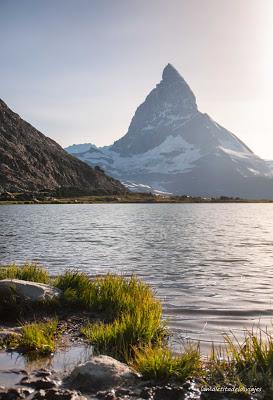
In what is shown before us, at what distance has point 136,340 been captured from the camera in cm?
1212

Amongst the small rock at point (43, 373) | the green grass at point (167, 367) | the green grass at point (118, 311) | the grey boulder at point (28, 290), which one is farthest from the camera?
the grey boulder at point (28, 290)

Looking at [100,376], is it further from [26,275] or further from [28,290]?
[26,275]

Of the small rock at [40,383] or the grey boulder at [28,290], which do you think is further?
the grey boulder at [28,290]

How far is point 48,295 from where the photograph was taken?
16.6 meters

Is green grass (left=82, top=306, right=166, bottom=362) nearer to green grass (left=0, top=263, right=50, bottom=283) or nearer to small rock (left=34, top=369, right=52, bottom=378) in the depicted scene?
small rock (left=34, top=369, right=52, bottom=378)

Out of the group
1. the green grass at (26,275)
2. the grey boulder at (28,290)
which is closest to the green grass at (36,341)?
the grey boulder at (28,290)

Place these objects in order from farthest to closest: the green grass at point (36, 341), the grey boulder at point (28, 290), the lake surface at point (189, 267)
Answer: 1. the lake surface at point (189, 267)
2. the grey boulder at point (28, 290)
3. the green grass at point (36, 341)

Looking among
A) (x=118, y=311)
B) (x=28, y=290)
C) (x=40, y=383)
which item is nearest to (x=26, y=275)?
(x=28, y=290)

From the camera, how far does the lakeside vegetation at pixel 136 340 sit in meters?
9.75

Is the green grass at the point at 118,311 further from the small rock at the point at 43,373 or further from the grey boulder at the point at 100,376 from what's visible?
the small rock at the point at 43,373

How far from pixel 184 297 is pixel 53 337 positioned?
31.8ft

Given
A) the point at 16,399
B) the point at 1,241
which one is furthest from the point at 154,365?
the point at 1,241

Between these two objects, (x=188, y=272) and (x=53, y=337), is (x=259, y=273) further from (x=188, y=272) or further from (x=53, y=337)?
(x=53, y=337)

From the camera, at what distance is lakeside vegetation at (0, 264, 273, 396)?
975cm
